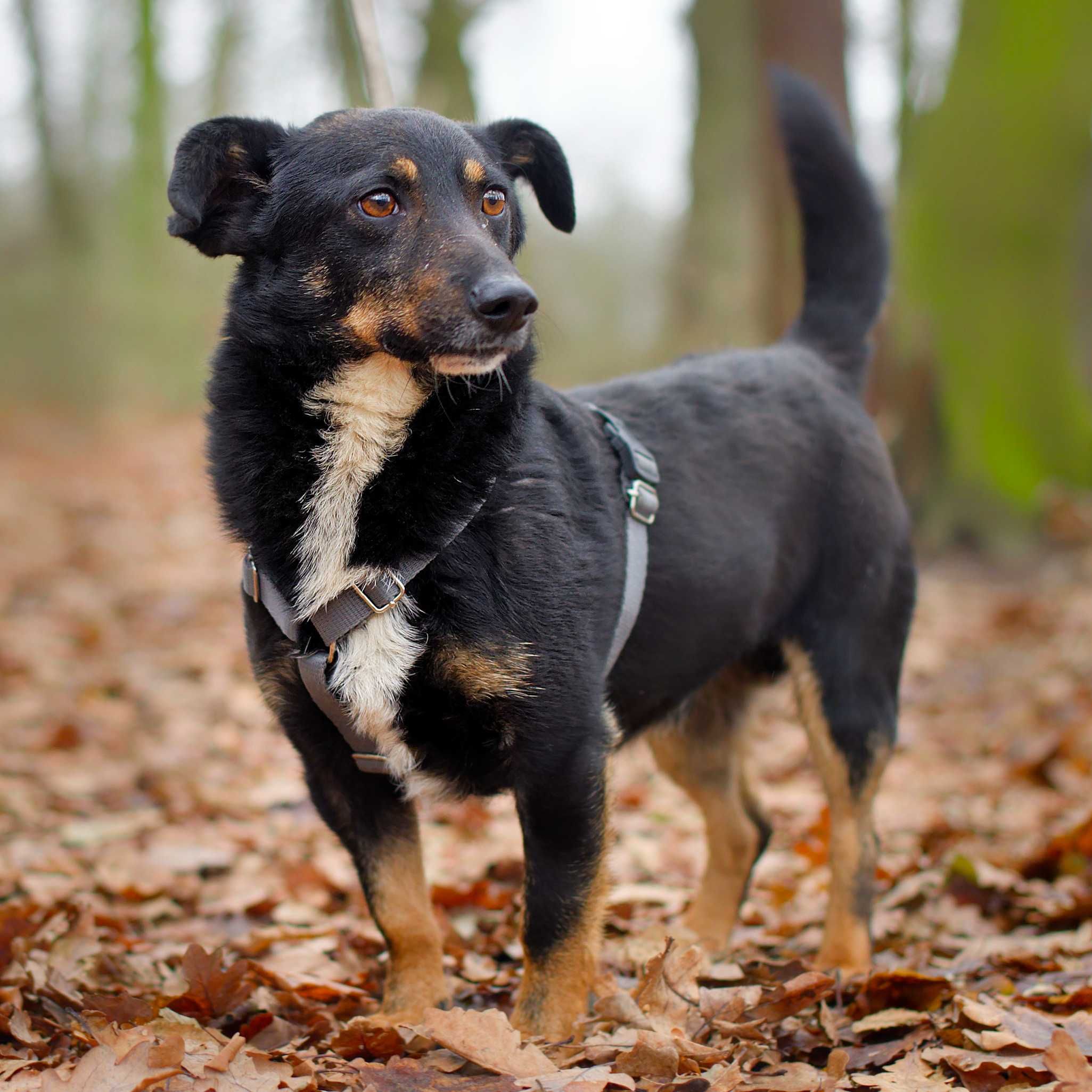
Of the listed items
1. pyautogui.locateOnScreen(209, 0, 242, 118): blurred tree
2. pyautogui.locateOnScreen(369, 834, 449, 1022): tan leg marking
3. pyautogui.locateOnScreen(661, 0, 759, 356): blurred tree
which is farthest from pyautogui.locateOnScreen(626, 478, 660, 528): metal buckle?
pyautogui.locateOnScreen(209, 0, 242, 118): blurred tree

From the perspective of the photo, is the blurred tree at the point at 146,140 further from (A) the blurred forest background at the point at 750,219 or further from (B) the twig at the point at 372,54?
(B) the twig at the point at 372,54

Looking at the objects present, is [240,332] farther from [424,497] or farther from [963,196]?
[963,196]

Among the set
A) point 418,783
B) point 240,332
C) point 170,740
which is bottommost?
point 170,740

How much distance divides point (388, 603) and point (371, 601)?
4 centimetres

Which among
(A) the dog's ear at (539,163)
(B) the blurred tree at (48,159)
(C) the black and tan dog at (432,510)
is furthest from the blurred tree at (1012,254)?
(B) the blurred tree at (48,159)

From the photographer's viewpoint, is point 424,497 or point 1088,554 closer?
point 424,497

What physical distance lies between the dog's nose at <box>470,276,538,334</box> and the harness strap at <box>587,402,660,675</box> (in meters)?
0.67

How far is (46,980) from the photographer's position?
3.02 m

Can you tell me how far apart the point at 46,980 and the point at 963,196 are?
834 centimetres

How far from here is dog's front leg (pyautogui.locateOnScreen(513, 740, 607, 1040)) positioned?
113 inches

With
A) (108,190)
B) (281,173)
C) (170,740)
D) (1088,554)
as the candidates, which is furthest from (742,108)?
(108,190)

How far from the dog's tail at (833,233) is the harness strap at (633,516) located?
129 centimetres

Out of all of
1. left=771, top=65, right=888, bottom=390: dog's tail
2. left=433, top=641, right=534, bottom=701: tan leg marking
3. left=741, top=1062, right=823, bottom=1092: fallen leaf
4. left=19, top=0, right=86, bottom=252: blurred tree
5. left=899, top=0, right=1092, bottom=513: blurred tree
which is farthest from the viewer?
left=19, top=0, right=86, bottom=252: blurred tree

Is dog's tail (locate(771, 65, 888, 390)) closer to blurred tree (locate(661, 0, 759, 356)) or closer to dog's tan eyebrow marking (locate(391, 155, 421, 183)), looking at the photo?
dog's tan eyebrow marking (locate(391, 155, 421, 183))
